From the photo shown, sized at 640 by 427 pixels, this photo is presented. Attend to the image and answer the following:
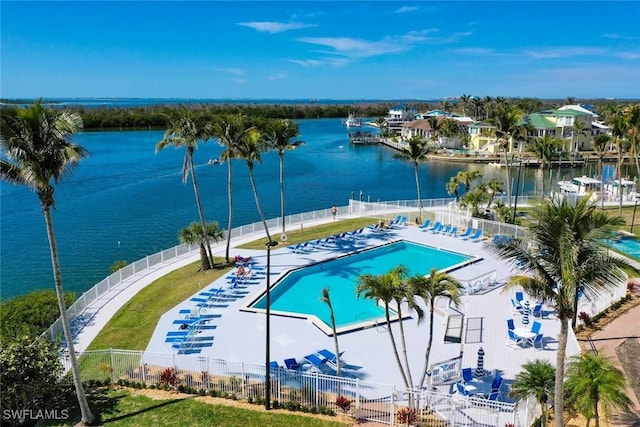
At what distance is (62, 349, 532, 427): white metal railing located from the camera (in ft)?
39.9

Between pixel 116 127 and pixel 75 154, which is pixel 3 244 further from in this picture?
pixel 116 127

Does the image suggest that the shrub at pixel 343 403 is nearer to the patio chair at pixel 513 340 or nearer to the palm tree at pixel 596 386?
the palm tree at pixel 596 386

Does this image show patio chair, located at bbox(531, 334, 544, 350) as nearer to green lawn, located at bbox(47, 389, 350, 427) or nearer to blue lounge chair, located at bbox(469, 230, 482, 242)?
green lawn, located at bbox(47, 389, 350, 427)

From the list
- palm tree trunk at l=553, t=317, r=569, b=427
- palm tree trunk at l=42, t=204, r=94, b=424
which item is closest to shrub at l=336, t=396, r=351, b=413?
palm tree trunk at l=553, t=317, r=569, b=427

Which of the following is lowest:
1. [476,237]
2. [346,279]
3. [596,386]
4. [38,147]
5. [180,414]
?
[180,414]

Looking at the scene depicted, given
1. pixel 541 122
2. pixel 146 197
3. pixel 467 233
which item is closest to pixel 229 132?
pixel 467 233

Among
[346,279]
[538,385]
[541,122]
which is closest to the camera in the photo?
[538,385]

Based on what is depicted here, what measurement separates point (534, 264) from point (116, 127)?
143723mm

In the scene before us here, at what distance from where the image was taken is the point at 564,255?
952 cm

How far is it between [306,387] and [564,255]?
25.5ft

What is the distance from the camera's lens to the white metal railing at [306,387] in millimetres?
12156

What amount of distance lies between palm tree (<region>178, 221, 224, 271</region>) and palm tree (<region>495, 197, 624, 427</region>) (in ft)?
58.7

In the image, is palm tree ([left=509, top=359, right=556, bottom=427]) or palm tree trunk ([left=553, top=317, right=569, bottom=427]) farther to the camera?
palm tree ([left=509, top=359, right=556, bottom=427])

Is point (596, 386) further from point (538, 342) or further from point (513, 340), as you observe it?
point (538, 342)
